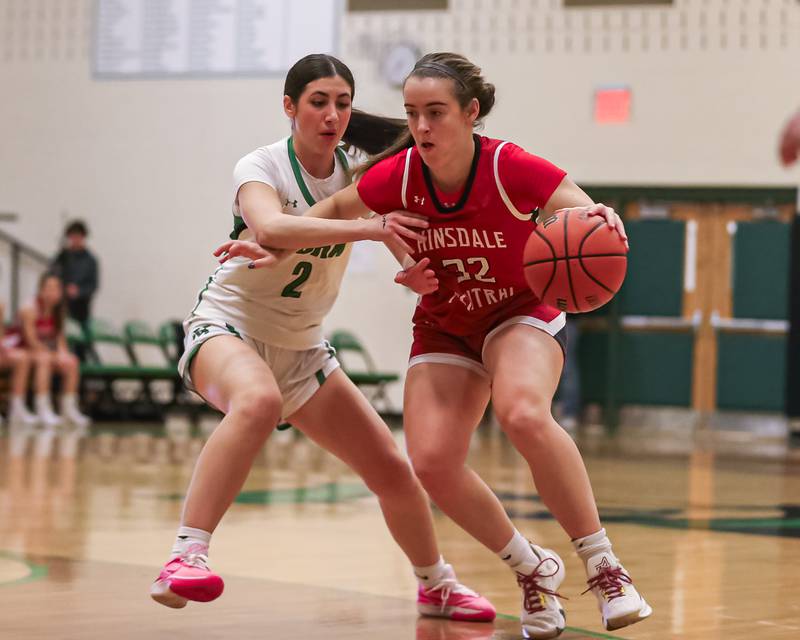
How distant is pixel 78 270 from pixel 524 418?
1182 centimetres

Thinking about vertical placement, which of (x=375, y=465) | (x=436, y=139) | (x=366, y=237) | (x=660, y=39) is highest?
(x=660, y=39)

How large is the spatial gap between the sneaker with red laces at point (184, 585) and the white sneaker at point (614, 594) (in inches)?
40.6

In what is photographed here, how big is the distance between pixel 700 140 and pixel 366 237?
36.0 feet

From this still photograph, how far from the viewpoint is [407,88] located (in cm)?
376

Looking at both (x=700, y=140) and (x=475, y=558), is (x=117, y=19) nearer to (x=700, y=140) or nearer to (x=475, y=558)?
(x=700, y=140)

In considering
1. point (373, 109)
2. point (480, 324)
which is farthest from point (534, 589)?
Result: point (373, 109)

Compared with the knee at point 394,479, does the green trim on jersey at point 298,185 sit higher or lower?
higher

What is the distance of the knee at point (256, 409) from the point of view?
146 inches

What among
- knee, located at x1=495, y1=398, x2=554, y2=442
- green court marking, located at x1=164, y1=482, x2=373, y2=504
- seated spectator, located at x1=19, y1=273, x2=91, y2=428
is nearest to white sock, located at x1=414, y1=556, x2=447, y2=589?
knee, located at x1=495, y1=398, x2=554, y2=442

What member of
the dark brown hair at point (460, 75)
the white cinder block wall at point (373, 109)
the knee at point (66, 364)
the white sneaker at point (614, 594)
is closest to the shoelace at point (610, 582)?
the white sneaker at point (614, 594)

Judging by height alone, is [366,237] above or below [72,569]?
above

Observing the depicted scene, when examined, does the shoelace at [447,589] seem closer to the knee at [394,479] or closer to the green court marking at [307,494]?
the knee at [394,479]

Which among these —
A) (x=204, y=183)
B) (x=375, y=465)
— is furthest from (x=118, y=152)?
(x=375, y=465)

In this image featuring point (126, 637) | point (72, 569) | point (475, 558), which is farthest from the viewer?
point (475, 558)
